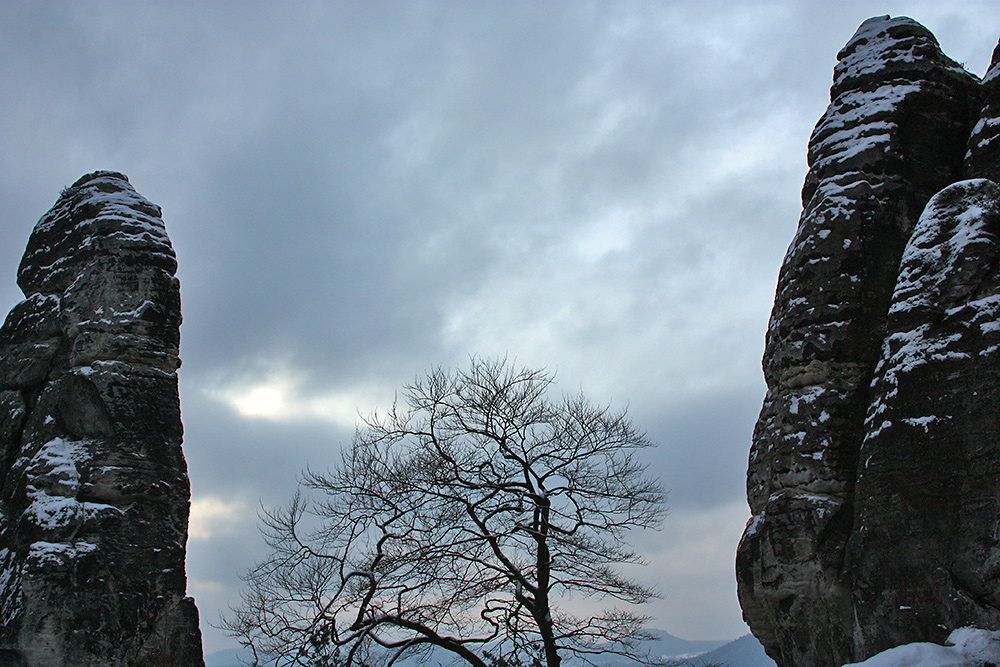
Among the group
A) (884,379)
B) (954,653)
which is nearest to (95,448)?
(884,379)

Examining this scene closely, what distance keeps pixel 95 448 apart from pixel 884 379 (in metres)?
9.16

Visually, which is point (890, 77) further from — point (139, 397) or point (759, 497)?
point (139, 397)

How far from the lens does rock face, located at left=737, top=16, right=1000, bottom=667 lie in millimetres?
6496

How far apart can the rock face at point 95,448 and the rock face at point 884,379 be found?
705 cm

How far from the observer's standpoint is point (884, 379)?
24.1 ft

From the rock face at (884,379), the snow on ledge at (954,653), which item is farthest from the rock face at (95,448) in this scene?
the snow on ledge at (954,653)

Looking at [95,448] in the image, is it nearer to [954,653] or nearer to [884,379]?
[884,379]

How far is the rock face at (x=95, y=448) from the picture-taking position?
9.05 m

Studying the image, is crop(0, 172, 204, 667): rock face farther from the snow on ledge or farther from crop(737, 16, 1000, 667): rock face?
the snow on ledge

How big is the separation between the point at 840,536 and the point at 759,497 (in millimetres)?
1090

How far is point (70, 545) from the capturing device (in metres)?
9.30

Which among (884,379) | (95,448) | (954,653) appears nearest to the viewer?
(954,653)

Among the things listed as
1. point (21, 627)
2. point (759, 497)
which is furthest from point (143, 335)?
A: point (759, 497)

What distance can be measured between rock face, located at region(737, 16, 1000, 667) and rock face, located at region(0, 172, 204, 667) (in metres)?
7.05
